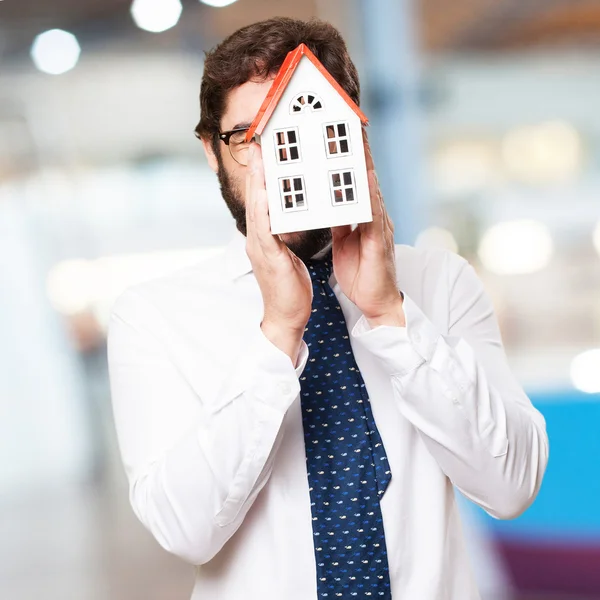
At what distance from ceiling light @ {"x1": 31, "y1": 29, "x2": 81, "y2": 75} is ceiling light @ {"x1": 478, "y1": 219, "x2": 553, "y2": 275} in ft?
6.15

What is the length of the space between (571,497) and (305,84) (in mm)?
2707

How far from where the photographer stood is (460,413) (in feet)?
3.76

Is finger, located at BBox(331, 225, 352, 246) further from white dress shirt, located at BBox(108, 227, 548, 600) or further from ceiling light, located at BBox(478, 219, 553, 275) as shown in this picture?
ceiling light, located at BBox(478, 219, 553, 275)

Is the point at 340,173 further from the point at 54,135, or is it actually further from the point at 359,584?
the point at 54,135

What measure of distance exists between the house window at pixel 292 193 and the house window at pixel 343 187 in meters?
0.04

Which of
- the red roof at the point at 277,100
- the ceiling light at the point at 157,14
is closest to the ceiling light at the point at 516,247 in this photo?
→ the ceiling light at the point at 157,14

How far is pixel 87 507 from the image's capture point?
12.7 feet

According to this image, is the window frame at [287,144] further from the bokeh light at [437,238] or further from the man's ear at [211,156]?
the bokeh light at [437,238]

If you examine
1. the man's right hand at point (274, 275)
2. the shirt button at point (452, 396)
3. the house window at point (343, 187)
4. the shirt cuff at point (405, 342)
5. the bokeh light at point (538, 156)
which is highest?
the bokeh light at point (538, 156)

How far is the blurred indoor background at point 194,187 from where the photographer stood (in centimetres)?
354

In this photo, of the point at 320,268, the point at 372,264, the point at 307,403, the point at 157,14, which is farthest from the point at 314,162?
the point at 157,14

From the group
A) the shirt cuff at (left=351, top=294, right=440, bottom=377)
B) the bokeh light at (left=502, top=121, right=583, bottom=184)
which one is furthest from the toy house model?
the bokeh light at (left=502, top=121, right=583, bottom=184)

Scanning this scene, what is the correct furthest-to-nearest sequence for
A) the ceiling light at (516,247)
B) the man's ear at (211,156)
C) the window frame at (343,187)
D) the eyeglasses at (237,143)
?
the ceiling light at (516,247) < the man's ear at (211,156) < the eyeglasses at (237,143) < the window frame at (343,187)

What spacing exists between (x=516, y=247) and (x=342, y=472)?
2573 mm
